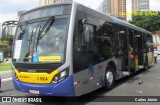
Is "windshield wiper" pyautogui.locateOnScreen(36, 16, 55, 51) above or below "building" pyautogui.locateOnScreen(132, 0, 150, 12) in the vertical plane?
below

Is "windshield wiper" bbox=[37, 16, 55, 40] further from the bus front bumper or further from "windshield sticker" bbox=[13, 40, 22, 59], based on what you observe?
the bus front bumper

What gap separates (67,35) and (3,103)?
307 cm

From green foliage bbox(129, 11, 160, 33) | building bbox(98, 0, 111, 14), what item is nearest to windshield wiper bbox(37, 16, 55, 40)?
building bbox(98, 0, 111, 14)

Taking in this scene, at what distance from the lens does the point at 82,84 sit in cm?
809

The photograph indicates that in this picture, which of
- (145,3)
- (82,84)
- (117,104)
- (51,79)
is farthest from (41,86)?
(145,3)

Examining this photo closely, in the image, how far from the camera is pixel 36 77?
771 centimetres

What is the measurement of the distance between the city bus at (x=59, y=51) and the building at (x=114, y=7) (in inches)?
889

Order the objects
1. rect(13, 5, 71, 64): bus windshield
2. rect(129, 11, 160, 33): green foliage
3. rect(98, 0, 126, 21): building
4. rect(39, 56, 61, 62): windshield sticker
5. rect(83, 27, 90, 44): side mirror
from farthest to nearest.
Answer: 1. rect(129, 11, 160, 33): green foliage
2. rect(98, 0, 126, 21): building
3. rect(83, 27, 90, 44): side mirror
4. rect(13, 5, 71, 64): bus windshield
5. rect(39, 56, 61, 62): windshield sticker

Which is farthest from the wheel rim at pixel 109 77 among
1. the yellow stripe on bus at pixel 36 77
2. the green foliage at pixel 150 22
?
the green foliage at pixel 150 22

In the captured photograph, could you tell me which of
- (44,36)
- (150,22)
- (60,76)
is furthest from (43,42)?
(150,22)

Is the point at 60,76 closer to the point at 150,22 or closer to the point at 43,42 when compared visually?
the point at 43,42

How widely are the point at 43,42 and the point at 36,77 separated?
3.36 ft

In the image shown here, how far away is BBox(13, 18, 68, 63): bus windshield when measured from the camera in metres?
7.67

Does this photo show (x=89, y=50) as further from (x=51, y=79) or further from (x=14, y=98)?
(x=14, y=98)
